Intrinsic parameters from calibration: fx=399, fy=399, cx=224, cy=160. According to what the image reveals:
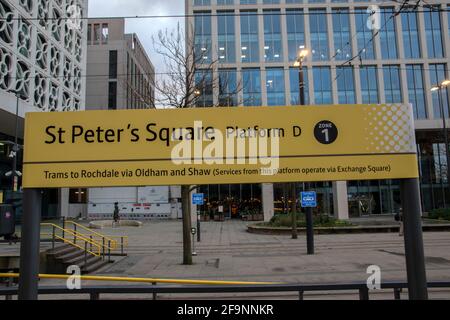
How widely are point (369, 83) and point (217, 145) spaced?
4174 centimetres

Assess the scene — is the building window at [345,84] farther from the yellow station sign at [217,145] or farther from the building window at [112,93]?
the building window at [112,93]

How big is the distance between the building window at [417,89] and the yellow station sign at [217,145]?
4239 centimetres

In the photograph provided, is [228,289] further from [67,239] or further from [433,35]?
[433,35]

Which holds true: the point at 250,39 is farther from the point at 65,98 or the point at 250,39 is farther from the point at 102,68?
the point at 102,68

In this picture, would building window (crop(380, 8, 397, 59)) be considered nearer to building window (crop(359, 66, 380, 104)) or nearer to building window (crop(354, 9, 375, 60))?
building window (crop(354, 9, 375, 60))

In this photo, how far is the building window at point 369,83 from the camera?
4116 cm

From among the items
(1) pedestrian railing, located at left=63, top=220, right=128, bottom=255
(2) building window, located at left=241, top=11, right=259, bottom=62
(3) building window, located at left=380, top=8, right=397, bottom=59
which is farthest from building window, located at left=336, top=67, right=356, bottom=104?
(1) pedestrian railing, located at left=63, top=220, right=128, bottom=255

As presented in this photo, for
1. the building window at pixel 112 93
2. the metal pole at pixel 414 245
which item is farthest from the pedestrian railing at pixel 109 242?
the building window at pixel 112 93

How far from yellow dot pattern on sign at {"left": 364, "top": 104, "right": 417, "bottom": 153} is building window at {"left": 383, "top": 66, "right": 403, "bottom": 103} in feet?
135

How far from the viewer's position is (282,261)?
14.4m

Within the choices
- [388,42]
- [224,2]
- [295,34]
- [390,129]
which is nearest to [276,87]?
[295,34]

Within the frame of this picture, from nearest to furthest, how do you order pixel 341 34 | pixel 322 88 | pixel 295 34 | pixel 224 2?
pixel 322 88, pixel 341 34, pixel 295 34, pixel 224 2

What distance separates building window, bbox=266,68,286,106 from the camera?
136 ft

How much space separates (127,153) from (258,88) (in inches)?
1539
